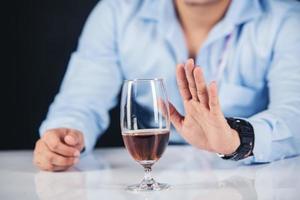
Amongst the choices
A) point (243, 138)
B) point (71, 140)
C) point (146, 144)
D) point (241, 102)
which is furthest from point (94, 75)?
point (146, 144)

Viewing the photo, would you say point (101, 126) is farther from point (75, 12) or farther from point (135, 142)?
point (135, 142)

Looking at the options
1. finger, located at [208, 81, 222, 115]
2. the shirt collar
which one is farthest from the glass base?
the shirt collar

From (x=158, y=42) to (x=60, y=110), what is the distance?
43cm

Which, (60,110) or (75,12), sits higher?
(75,12)

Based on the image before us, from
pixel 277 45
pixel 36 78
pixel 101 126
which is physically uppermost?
pixel 277 45

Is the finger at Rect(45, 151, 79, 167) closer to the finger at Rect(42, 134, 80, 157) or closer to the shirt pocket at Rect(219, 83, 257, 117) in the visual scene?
the finger at Rect(42, 134, 80, 157)

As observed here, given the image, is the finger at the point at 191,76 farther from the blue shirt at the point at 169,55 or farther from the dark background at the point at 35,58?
the dark background at the point at 35,58

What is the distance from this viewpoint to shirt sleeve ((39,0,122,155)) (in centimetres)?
201

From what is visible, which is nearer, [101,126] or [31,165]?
[31,165]

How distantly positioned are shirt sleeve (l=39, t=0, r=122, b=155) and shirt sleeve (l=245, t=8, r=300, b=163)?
545 mm

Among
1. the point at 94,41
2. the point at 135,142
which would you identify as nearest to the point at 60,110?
the point at 94,41

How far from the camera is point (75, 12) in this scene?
7.06 ft

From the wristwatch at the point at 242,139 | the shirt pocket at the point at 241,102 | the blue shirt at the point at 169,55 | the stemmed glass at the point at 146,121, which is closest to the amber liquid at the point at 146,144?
the stemmed glass at the point at 146,121

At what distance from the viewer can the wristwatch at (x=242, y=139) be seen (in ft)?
4.56
